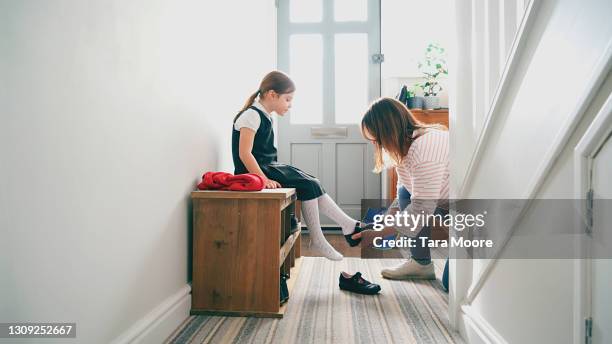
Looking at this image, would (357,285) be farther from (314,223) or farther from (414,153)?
(414,153)

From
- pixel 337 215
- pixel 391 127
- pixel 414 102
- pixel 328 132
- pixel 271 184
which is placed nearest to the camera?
pixel 271 184

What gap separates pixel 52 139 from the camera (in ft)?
2.64

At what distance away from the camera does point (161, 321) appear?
4.21 ft

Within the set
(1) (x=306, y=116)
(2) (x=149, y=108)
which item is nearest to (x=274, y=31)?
(1) (x=306, y=116)

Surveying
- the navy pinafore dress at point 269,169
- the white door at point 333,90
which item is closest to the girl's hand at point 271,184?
the navy pinafore dress at point 269,169

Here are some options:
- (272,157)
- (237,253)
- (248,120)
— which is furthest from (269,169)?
(237,253)

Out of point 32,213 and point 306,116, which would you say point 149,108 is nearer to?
point 32,213

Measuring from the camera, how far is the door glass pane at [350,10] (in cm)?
368

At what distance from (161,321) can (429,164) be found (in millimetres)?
1230

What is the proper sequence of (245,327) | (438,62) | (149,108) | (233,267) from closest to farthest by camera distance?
(149,108)
(245,327)
(233,267)
(438,62)

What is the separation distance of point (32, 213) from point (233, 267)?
2.75 feet

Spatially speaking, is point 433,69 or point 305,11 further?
point 305,11

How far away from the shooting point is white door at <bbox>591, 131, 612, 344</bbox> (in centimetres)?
66

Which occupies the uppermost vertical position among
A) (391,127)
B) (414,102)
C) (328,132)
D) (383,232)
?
(414,102)
